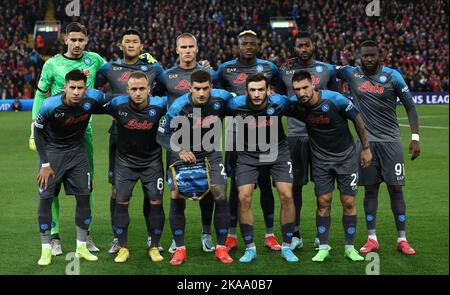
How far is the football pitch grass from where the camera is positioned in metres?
7.54

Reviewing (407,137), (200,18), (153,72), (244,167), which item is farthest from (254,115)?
(200,18)

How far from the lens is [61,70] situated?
867cm

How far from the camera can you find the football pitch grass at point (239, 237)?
7.54 m

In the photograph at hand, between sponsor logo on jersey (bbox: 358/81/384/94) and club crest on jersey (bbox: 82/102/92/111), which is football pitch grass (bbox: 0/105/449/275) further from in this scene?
sponsor logo on jersey (bbox: 358/81/384/94)

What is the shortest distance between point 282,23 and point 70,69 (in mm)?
31709

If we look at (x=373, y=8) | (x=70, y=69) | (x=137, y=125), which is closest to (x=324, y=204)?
(x=137, y=125)

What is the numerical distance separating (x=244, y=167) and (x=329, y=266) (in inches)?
52.3

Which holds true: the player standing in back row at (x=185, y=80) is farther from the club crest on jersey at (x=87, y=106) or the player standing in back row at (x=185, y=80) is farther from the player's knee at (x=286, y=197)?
the club crest on jersey at (x=87, y=106)

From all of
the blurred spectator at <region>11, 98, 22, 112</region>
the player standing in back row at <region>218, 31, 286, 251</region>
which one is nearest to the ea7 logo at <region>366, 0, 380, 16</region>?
the blurred spectator at <region>11, 98, 22, 112</region>

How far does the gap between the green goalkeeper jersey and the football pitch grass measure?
70.1 inches

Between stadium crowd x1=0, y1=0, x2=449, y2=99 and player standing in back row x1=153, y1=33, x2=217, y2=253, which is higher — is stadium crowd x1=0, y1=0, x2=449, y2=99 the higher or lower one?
the higher one

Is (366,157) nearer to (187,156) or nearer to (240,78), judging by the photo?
(240,78)

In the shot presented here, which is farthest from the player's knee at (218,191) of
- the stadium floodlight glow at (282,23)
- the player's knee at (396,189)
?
Result: the stadium floodlight glow at (282,23)
